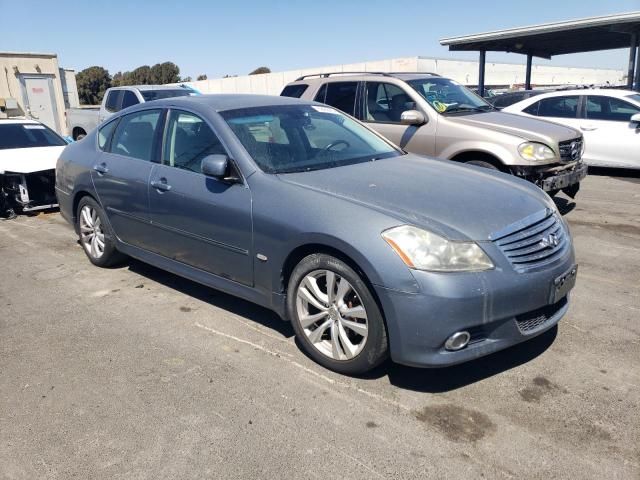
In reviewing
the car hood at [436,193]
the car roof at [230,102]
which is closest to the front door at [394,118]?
the car roof at [230,102]

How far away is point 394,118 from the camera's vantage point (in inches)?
293

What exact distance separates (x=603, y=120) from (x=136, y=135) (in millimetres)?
8297

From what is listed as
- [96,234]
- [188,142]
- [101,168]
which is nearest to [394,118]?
[188,142]

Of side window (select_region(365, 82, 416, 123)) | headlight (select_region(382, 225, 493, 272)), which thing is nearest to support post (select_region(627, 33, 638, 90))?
side window (select_region(365, 82, 416, 123))

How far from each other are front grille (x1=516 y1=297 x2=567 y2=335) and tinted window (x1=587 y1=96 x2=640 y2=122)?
7.80 metres

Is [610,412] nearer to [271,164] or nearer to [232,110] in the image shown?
[271,164]

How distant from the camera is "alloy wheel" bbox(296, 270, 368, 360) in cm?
326

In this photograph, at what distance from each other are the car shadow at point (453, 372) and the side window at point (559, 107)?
781cm

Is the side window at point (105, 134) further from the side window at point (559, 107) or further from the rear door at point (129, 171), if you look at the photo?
the side window at point (559, 107)

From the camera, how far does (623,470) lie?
2541mm

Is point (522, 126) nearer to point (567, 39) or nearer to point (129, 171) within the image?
point (129, 171)

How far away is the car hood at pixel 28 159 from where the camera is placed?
25.6 ft

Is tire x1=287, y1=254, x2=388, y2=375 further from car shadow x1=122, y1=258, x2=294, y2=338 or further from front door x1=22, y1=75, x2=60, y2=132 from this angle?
front door x1=22, y1=75, x2=60, y2=132

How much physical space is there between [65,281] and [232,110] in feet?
8.07
